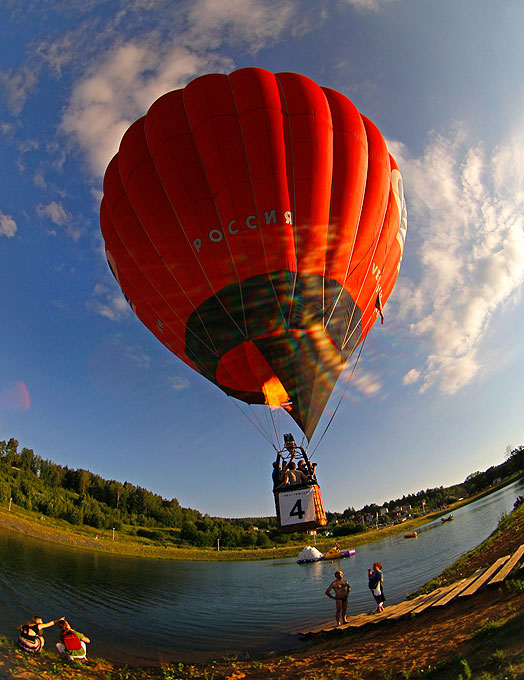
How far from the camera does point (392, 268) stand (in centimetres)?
1425

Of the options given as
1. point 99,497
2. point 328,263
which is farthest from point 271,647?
point 99,497

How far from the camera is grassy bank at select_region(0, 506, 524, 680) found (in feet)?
14.2

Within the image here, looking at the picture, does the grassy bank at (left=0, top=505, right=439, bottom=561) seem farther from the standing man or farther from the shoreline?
the standing man

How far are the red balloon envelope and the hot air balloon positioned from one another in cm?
4

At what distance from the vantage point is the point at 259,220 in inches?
416

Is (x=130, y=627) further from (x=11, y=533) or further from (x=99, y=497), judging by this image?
(x=99, y=497)

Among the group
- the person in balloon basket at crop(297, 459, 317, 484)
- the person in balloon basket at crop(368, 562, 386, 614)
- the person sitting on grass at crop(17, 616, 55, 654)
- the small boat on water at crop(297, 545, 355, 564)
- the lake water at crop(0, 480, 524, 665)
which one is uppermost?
the person in balloon basket at crop(297, 459, 317, 484)

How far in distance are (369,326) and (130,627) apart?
42.2 feet

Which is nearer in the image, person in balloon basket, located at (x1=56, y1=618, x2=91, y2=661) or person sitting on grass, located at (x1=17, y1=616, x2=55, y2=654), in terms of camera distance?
person in balloon basket, located at (x1=56, y1=618, x2=91, y2=661)

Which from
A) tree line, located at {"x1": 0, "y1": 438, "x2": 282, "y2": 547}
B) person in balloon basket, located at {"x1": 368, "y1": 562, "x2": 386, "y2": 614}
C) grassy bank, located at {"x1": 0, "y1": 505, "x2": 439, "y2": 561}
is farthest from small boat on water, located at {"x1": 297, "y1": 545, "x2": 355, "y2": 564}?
person in balloon basket, located at {"x1": 368, "y1": 562, "x2": 386, "y2": 614}

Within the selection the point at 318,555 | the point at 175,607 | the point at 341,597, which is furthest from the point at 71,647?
the point at 318,555

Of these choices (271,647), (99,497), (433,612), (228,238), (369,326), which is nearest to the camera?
(433,612)

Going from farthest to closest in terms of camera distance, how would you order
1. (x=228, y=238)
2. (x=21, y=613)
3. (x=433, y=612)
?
(x=21, y=613)
(x=228, y=238)
(x=433, y=612)

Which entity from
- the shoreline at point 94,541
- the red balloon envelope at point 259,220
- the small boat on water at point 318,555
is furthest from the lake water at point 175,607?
the shoreline at point 94,541
